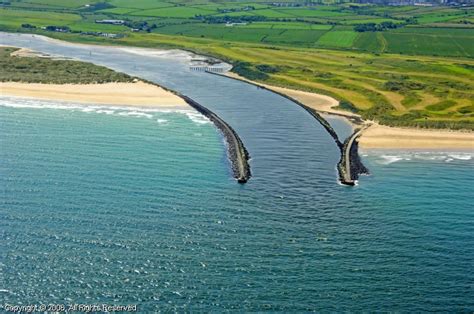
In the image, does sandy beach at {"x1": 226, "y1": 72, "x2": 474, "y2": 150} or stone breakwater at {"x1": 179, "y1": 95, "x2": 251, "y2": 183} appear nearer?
stone breakwater at {"x1": 179, "y1": 95, "x2": 251, "y2": 183}

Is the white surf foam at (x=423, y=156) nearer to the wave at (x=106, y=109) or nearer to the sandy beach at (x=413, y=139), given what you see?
the sandy beach at (x=413, y=139)

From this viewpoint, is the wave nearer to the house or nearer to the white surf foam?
the white surf foam

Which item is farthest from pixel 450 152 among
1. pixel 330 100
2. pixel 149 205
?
pixel 149 205

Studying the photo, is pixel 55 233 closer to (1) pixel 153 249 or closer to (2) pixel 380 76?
(1) pixel 153 249

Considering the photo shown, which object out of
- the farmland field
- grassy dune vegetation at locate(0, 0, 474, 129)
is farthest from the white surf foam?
the farmland field

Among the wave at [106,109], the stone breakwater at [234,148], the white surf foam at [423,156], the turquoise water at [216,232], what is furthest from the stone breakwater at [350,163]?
the wave at [106,109]

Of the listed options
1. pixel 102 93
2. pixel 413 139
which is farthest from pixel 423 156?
pixel 102 93
